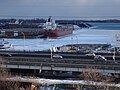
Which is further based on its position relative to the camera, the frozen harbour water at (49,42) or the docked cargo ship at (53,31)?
A: the docked cargo ship at (53,31)

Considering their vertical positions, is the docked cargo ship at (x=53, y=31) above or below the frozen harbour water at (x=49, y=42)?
above

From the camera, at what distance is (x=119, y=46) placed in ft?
99.8

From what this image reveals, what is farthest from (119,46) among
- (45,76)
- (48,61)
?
(45,76)

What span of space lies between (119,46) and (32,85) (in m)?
16.8

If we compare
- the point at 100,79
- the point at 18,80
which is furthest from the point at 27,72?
the point at 100,79

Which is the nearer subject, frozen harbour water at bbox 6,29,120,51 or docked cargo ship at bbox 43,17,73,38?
frozen harbour water at bbox 6,29,120,51

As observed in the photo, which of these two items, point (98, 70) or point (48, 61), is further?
point (48, 61)

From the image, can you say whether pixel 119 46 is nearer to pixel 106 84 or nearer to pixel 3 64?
pixel 3 64

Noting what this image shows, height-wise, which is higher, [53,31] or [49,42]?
[53,31]

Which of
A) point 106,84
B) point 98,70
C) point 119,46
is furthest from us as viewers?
point 119,46

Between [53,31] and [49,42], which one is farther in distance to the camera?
[53,31]

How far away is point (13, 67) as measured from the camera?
784 inches

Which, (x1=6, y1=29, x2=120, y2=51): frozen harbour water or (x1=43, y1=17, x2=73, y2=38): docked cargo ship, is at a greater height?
(x1=43, y1=17, x2=73, y2=38): docked cargo ship

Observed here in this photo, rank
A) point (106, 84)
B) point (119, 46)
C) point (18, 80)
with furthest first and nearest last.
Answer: point (119, 46) < point (18, 80) < point (106, 84)
